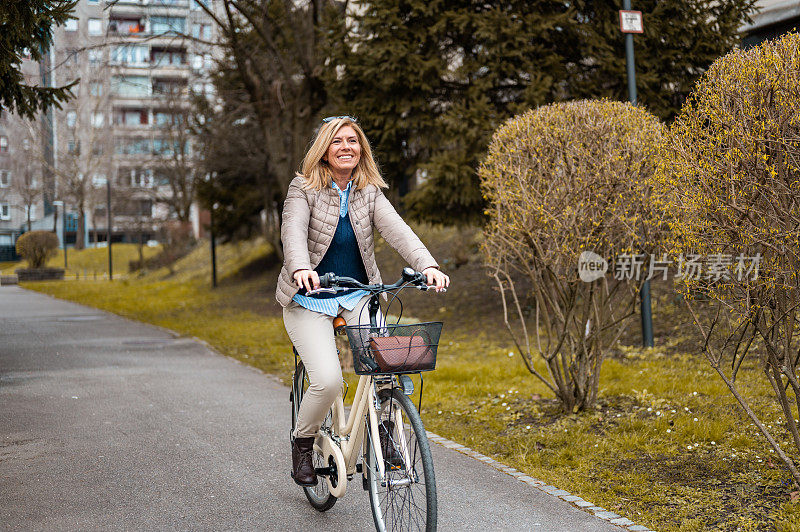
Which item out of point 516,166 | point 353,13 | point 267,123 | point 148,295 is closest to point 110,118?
point 148,295

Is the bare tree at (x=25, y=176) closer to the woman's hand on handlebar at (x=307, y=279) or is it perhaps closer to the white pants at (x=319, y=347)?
the white pants at (x=319, y=347)

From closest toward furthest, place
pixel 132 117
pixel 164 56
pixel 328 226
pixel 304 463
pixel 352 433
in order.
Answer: pixel 352 433 < pixel 328 226 < pixel 304 463 < pixel 164 56 < pixel 132 117

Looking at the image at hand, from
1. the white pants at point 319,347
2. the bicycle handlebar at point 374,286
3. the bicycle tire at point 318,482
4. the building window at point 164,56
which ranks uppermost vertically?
the building window at point 164,56

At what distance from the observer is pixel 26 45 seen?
912cm

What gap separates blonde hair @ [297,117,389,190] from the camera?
14.3 ft

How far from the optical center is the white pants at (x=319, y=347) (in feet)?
13.9

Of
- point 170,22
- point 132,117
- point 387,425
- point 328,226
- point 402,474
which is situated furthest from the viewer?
→ point 132,117

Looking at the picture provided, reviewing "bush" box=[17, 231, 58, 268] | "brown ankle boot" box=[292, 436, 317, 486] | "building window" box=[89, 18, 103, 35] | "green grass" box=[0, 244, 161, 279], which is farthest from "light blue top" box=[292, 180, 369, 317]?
"green grass" box=[0, 244, 161, 279]

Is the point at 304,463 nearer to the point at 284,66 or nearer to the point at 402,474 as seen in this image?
the point at 402,474

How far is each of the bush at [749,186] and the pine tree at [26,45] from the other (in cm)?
667

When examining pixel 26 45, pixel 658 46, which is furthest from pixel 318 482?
pixel 658 46

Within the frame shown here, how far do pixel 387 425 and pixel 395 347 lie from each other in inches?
19.6

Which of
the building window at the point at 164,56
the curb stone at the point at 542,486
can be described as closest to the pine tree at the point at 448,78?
the building window at the point at 164,56

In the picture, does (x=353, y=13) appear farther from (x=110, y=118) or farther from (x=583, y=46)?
(x=110, y=118)
